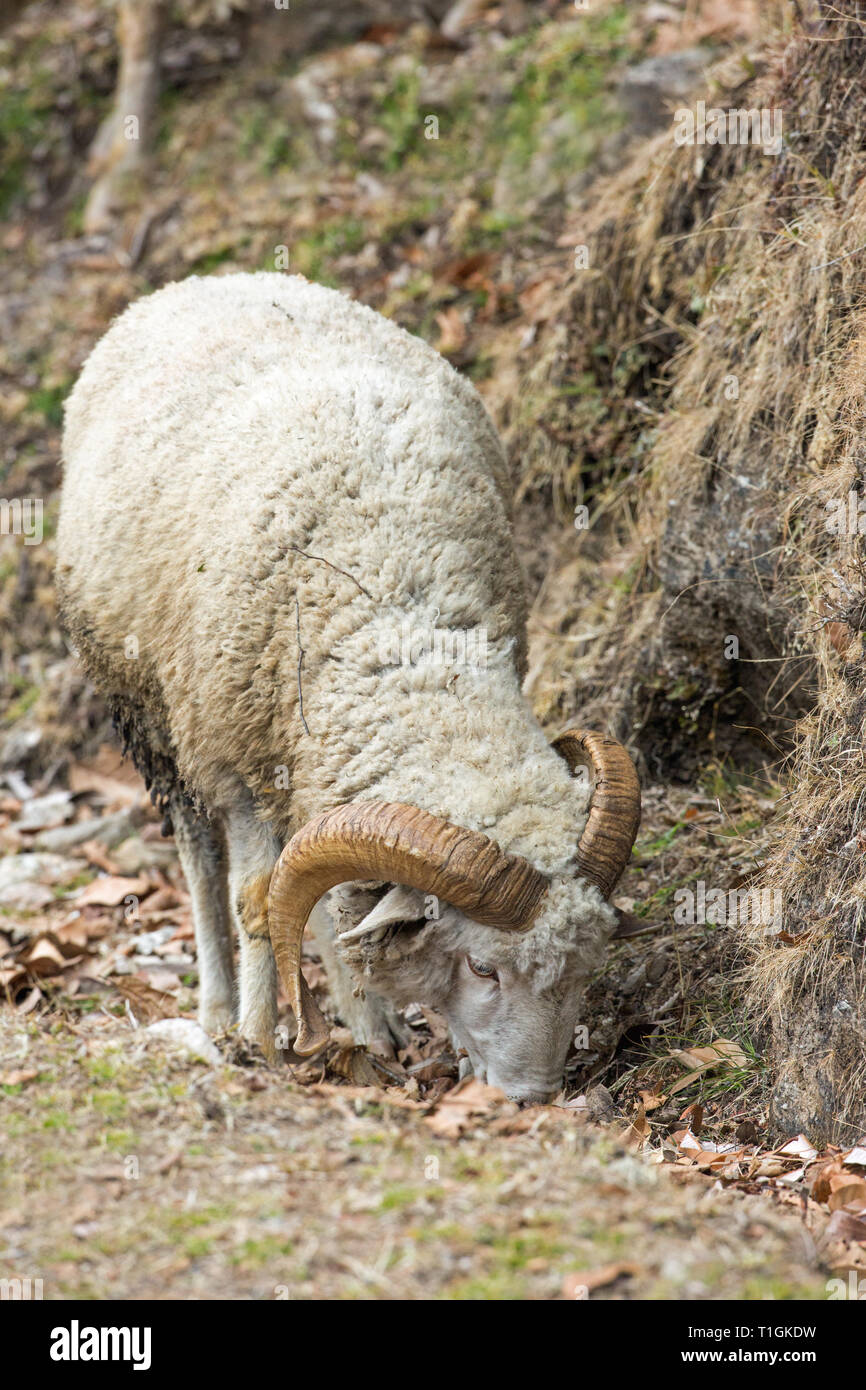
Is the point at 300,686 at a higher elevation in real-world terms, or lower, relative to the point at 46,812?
higher

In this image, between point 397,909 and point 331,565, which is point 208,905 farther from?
point 331,565

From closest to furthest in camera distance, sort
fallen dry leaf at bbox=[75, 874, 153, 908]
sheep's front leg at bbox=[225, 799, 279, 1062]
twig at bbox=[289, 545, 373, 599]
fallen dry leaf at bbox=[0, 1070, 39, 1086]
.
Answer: fallen dry leaf at bbox=[0, 1070, 39, 1086] < twig at bbox=[289, 545, 373, 599] < sheep's front leg at bbox=[225, 799, 279, 1062] < fallen dry leaf at bbox=[75, 874, 153, 908]

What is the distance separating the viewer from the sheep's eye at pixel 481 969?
15.9 feet

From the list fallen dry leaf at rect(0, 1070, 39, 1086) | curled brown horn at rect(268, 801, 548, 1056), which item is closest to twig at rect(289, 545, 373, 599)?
curled brown horn at rect(268, 801, 548, 1056)

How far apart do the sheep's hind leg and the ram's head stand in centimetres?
139

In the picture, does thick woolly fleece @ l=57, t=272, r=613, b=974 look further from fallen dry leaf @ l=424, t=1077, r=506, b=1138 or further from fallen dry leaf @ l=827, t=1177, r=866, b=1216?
fallen dry leaf @ l=827, t=1177, r=866, b=1216

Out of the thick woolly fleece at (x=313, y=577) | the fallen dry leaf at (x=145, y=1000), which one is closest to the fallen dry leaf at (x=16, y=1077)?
the thick woolly fleece at (x=313, y=577)

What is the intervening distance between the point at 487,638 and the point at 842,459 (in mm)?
1614

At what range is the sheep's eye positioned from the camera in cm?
484

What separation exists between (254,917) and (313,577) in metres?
1.41

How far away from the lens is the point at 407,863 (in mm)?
4492

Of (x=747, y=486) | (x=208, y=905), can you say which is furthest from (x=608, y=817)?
(x=208, y=905)

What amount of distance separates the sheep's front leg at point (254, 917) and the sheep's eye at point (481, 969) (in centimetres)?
105

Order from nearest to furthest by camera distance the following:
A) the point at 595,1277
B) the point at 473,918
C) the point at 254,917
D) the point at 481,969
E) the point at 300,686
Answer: the point at 595,1277 → the point at 473,918 → the point at 481,969 → the point at 300,686 → the point at 254,917
